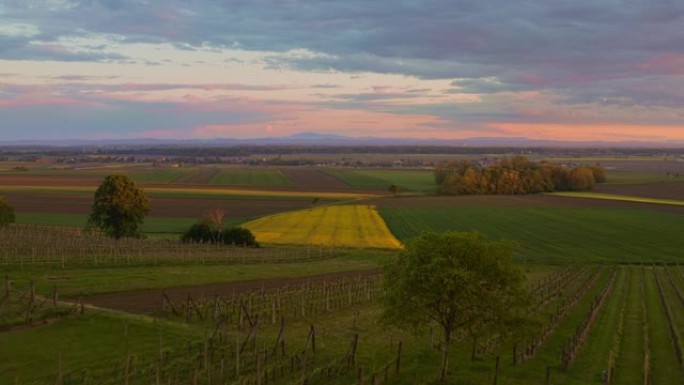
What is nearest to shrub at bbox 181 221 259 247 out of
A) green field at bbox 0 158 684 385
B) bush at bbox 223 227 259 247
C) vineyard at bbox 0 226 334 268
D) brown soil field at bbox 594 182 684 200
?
bush at bbox 223 227 259 247

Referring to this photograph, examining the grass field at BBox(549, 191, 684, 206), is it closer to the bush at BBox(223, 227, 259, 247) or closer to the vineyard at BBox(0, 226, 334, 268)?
the vineyard at BBox(0, 226, 334, 268)

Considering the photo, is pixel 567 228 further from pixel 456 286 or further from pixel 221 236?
pixel 456 286

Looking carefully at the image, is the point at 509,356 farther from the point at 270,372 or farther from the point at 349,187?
the point at 349,187

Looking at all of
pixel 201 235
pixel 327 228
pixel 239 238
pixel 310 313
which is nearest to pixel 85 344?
pixel 310 313

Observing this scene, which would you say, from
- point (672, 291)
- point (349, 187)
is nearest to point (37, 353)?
point (672, 291)

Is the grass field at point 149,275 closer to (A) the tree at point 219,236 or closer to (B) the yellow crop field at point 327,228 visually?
(A) the tree at point 219,236
